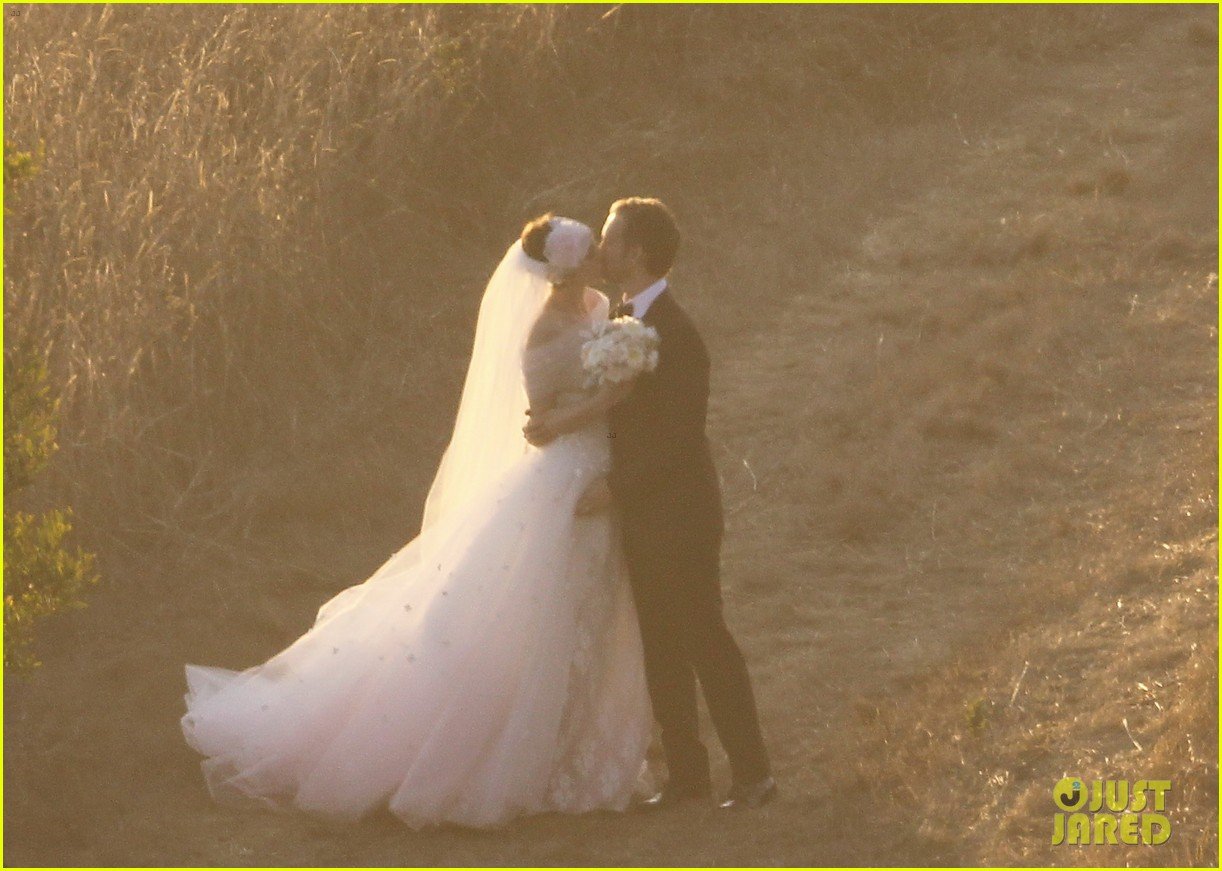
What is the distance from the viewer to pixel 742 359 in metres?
11.1

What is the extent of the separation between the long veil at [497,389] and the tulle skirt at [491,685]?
17 cm

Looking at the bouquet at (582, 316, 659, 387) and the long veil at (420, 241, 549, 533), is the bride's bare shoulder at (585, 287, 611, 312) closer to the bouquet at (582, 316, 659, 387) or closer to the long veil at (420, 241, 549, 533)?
the long veil at (420, 241, 549, 533)

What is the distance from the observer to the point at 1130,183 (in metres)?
12.2

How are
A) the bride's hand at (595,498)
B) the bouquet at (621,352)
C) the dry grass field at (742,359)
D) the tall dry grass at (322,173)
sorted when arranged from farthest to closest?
the tall dry grass at (322,173) → the dry grass field at (742,359) → the bride's hand at (595,498) → the bouquet at (621,352)

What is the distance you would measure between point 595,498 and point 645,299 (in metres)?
0.75

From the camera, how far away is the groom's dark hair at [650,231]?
242 inches

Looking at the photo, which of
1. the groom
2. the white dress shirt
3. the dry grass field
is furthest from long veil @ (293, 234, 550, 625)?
the dry grass field

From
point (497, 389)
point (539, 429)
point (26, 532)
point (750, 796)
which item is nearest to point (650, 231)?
point (539, 429)

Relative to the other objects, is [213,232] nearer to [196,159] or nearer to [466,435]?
[196,159]

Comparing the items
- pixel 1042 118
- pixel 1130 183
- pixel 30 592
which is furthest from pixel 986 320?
pixel 30 592

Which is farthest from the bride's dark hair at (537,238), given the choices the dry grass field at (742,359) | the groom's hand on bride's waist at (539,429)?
the dry grass field at (742,359)

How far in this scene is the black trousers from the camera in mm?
6312

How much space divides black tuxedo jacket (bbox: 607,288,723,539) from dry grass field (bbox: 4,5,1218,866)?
1.11 meters

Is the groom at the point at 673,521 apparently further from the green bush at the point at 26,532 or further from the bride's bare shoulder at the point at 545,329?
the green bush at the point at 26,532
